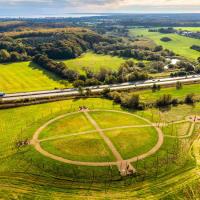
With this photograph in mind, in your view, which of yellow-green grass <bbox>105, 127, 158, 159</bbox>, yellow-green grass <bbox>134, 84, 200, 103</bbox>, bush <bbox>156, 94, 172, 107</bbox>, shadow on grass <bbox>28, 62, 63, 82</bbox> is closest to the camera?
yellow-green grass <bbox>105, 127, 158, 159</bbox>

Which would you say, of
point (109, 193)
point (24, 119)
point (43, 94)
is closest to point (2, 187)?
point (109, 193)

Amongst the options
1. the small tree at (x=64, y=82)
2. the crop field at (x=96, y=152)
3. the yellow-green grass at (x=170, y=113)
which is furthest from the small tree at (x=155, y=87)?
the small tree at (x=64, y=82)

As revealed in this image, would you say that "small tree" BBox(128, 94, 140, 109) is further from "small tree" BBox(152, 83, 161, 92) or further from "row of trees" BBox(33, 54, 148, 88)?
"row of trees" BBox(33, 54, 148, 88)

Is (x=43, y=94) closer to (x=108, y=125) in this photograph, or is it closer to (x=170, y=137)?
(x=108, y=125)

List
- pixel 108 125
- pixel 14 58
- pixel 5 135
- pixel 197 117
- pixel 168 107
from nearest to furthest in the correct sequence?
1. pixel 5 135
2. pixel 108 125
3. pixel 197 117
4. pixel 168 107
5. pixel 14 58

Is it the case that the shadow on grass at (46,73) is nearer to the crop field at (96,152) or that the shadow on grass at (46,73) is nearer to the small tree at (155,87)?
the crop field at (96,152)

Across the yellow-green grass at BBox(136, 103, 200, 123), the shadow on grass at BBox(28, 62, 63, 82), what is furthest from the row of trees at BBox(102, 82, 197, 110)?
the shadow on grass at BBox(28, 62, 63, 82)
